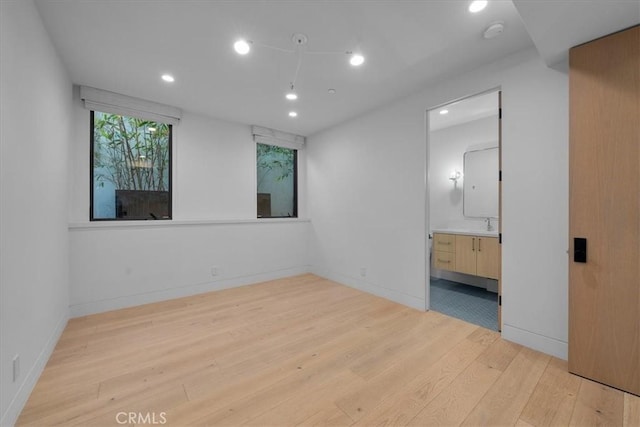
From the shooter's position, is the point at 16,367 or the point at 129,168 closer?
the point at 16,367

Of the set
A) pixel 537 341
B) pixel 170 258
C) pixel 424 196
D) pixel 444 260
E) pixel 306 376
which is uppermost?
pixel 424 196

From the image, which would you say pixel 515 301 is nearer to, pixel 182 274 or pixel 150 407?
pixel 150 407

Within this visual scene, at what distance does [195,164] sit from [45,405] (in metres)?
3.03

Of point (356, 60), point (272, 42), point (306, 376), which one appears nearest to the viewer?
point (306, 376)

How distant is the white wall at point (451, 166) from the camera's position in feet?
13.9

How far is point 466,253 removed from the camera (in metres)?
3.83

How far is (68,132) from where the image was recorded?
2797 mm

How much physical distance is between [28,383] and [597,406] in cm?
365

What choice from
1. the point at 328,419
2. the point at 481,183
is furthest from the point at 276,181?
the point at 328,419

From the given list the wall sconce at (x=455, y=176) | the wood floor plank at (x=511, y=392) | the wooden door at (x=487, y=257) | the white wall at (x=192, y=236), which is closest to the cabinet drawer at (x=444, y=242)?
the wooden door at (x=487, y=257)

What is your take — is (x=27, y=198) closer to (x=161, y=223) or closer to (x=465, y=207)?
(x=161, y=223)

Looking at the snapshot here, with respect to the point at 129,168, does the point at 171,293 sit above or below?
below

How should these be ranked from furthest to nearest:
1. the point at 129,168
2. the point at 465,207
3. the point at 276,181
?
→ 1. the point at 276,181
2. the point at 465,207
3. the point at 129,168

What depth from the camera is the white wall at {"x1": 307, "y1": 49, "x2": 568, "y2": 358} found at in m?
2.19
